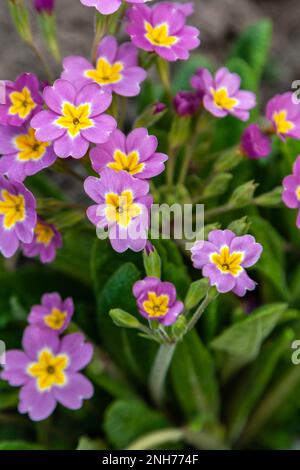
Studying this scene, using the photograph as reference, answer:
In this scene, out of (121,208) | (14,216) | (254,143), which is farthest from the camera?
(254,143)

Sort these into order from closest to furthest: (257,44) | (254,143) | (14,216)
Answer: (14,216)
(254,143)
(257,44)

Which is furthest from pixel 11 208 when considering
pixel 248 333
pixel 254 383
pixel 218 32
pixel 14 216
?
pixel 218 32

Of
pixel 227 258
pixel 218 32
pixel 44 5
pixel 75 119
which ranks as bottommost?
pixel 227 258

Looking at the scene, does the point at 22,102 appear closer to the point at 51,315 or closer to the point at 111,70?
the point at 111,70

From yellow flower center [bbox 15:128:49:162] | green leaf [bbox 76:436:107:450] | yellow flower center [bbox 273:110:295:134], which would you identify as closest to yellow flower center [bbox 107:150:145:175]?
yellow flower center [bbox 15:128:49:162]

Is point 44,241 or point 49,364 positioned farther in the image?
point 49,364

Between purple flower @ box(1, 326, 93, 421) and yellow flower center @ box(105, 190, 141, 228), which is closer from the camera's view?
yellow flower center @ box(105, 190, 141, 228)

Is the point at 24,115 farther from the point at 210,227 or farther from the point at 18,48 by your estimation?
the point at 18,48

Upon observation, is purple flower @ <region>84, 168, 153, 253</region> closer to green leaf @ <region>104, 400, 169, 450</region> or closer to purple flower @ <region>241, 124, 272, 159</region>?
purple flower @ <region>241, 124, 272, 159</region>
